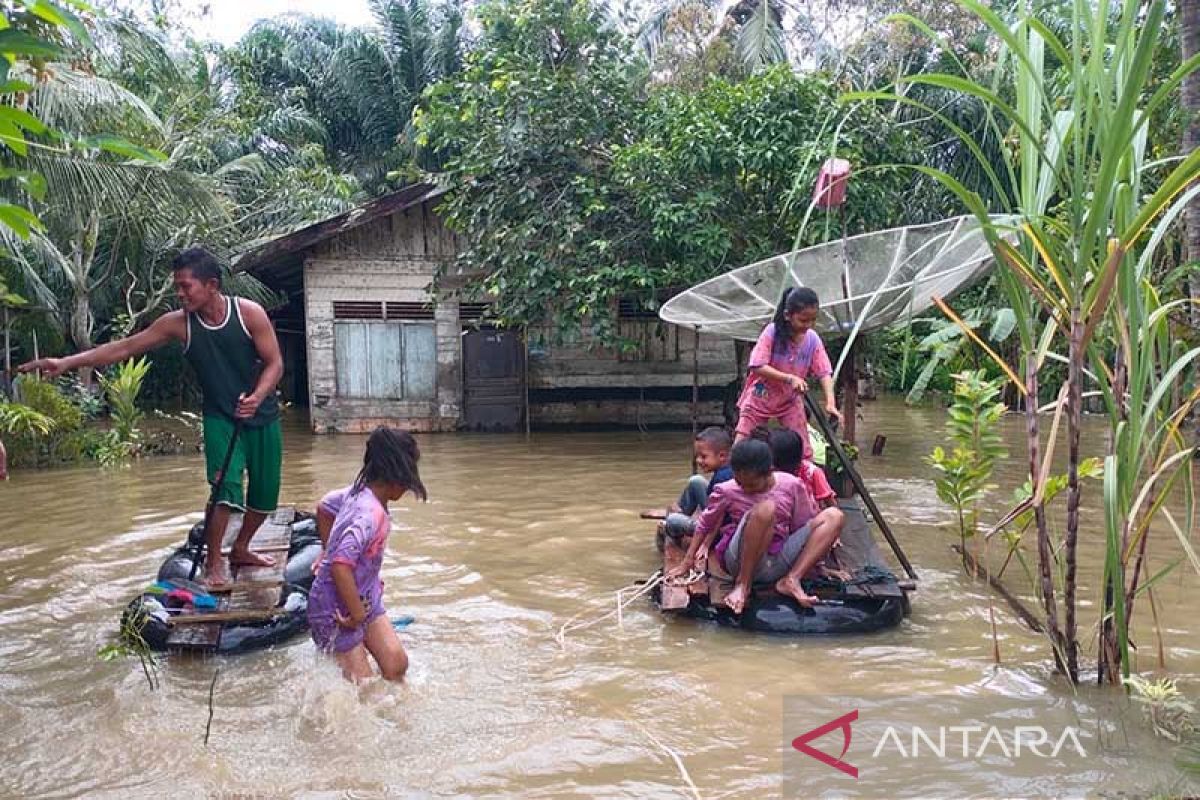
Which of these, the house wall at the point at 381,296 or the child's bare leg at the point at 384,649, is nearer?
the child's bare leg at the point at 384,649

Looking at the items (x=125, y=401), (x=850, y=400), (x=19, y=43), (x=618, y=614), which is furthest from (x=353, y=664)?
(x=125, y=401)

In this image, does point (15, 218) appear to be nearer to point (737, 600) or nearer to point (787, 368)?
point (737, 600)

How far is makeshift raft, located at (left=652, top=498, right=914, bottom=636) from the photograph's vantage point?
4.79m

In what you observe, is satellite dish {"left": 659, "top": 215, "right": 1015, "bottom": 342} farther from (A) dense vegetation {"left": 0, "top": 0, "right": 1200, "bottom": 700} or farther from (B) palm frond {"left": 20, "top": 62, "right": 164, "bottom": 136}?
(B) palm frond {"left": 20, "top": 62, "right": 164, "bottom": 136}

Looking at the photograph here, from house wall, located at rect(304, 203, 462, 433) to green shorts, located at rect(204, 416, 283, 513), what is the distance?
893cm

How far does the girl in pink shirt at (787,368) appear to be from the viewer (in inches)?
223

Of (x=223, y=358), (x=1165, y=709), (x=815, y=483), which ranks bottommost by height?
(x=1165, y=709)

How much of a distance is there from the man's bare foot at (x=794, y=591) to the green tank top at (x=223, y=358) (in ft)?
9.57

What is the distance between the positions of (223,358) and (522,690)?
236 centimetres

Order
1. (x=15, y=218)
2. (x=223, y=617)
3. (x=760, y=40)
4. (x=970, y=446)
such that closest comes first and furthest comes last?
(x=15, y=218), (x=223, y=617), (x=970, y=446), (x=760, y=40)

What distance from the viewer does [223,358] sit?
4930 mm

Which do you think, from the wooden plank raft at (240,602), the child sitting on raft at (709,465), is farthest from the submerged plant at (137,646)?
the child sitting on raft at (709,465)

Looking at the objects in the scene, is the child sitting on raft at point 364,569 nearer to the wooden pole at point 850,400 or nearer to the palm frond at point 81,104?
the wooden pole at point 850,400

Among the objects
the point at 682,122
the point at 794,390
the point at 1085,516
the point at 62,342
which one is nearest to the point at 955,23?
the point at 682,122
